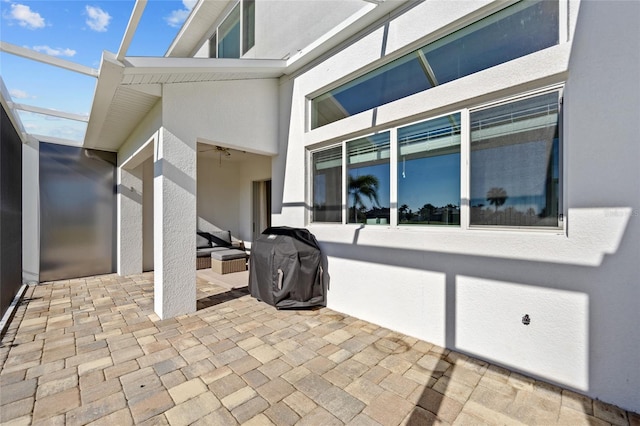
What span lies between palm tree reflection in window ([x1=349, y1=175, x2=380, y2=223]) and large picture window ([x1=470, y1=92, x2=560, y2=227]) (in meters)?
1.36

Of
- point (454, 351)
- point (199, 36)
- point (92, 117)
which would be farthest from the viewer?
point (199, 36)

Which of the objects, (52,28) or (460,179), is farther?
(52,28)

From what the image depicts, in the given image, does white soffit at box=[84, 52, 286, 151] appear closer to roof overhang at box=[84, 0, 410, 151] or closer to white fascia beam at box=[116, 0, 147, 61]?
roof overhang at box=[84, 0, 410, 151]

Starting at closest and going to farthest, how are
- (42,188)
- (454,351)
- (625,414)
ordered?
(625,414), (454,351), (42,188)

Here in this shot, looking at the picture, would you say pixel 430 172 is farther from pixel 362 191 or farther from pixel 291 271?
pixel 291 271

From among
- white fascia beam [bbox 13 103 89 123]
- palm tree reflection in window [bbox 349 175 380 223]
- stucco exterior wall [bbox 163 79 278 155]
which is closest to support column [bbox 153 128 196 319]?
stucco exterior wall [bbox 163 79 278 155]

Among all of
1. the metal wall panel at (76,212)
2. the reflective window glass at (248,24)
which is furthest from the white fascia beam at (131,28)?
the metal wall panel at (76,212)

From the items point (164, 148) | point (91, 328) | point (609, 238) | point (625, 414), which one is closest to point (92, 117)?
point (164, 148)

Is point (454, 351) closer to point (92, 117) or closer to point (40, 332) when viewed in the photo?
point (40, 332)

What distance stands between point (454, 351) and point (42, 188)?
873 centimetres

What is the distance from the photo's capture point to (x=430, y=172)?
353cm

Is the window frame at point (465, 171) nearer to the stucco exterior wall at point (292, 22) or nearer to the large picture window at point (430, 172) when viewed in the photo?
the large picture window at point (430, 172)

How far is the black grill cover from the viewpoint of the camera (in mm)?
4406

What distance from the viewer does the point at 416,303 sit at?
3.53 metres
